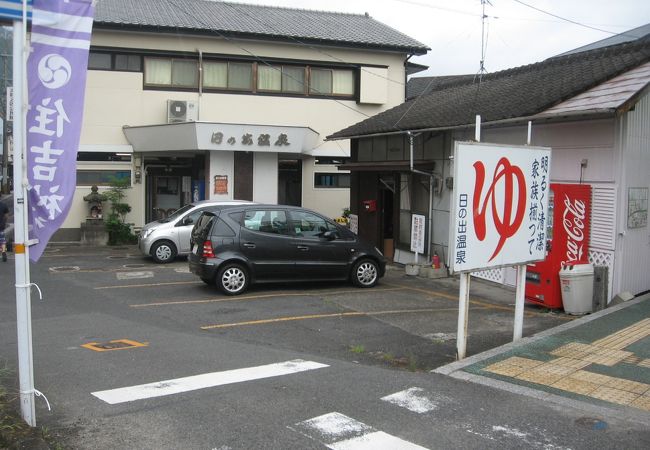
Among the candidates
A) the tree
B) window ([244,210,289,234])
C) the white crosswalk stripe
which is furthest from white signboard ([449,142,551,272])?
the tree

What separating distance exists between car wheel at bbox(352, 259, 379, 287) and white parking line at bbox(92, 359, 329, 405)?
5.88 m

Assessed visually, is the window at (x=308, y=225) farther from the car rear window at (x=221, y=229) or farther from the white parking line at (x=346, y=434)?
the white parking line at (x=346, y=434)

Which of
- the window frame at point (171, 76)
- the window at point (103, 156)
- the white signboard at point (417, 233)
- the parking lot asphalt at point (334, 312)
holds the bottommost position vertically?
the parking lot asphalt at point (334, 312)

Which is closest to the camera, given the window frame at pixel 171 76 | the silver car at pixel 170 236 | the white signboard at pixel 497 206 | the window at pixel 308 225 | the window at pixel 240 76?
the white signboard at pixel 497 206

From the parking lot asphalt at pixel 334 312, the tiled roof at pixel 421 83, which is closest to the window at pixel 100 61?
the parking lot asphalt at pixel 334 312

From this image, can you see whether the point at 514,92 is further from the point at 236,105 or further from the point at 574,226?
the point at 236,105

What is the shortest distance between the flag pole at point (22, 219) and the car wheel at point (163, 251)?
12.2m

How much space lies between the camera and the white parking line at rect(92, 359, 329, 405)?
5840 mm

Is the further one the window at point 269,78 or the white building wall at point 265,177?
the window at point 269,78

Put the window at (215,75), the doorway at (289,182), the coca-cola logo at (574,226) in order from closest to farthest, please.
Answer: the coca-cola logo at (574,226)
the window at (215,75)
the doorway at (289,182)

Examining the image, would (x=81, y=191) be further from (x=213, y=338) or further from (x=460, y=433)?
(x=460, y=433)

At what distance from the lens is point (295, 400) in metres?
5.74

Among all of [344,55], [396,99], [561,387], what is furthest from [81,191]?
[561,387]

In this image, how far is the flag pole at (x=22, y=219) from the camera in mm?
4637
